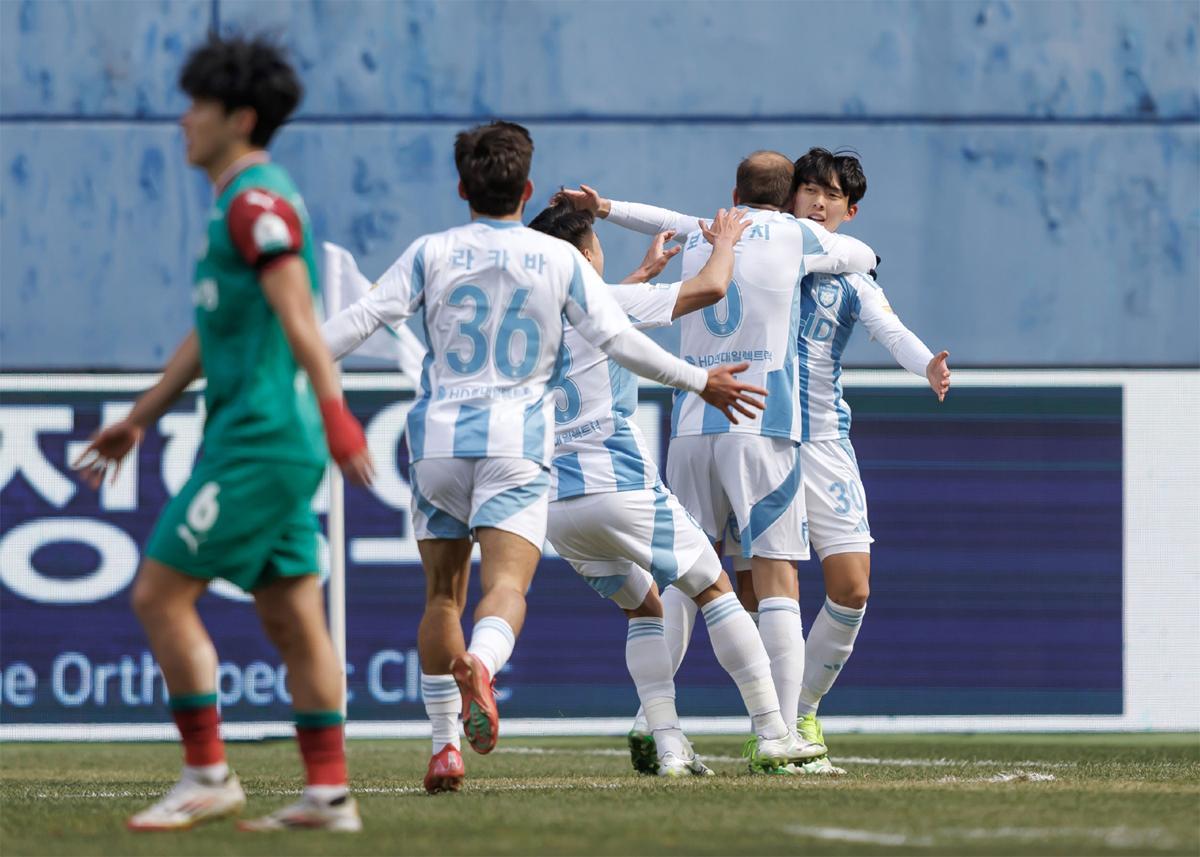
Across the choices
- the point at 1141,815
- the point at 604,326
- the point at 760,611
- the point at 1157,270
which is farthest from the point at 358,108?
the point at 1141,815

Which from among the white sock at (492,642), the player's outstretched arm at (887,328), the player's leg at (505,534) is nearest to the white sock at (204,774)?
the white sock at (492,642)

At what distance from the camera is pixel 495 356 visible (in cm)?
558

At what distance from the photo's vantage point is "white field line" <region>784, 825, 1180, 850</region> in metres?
4.30

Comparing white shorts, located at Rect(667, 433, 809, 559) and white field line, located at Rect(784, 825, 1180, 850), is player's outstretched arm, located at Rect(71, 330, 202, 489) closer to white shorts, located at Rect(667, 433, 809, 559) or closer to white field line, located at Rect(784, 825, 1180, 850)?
white field line, located at Rect(784, 825, 1180, 850)

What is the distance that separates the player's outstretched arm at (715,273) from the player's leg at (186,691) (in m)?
2.05

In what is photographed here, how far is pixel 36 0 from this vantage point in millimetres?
13164

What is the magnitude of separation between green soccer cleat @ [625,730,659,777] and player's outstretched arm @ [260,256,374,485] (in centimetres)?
277

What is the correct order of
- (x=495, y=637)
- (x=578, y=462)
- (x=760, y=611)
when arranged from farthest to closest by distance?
(x=760, y=611) < (x=578, y=462) < (x=495, y=637)

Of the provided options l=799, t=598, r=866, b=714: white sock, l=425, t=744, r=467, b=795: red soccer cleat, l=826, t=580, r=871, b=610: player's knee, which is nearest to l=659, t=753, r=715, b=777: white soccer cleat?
l=799, t=598, r=866, b=714: white sock

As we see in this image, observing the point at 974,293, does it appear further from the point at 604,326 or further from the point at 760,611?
the point at 604,326

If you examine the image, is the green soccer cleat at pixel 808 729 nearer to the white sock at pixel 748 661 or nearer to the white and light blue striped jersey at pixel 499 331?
the white sock at pixel 748 661

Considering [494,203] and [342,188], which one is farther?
[342,188]

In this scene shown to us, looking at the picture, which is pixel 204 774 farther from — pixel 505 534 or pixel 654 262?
pixel 654 262

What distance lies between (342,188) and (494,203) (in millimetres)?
7593
